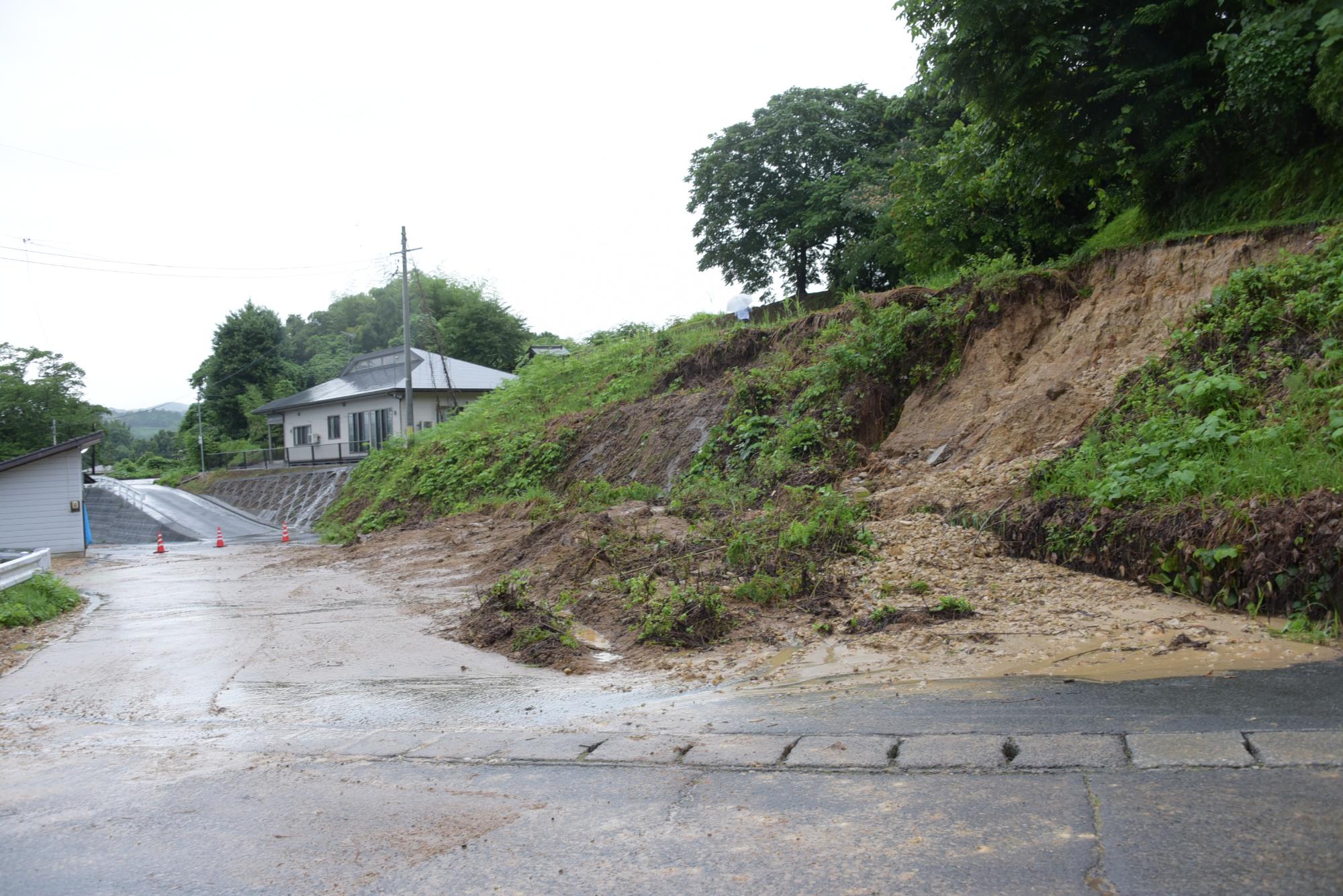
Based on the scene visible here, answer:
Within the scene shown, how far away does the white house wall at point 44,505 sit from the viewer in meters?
25.7

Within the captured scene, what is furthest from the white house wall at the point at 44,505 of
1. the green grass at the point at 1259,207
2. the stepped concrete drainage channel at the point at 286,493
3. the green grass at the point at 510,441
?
the green grass at the point at 1259,207

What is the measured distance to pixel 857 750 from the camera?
16.8ft

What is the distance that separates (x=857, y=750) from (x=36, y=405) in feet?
193

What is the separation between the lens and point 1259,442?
865cm

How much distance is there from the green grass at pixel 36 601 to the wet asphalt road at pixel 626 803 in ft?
18.1

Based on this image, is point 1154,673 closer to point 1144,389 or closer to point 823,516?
point 823,516

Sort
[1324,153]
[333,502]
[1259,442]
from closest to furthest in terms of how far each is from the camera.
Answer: [1259,442]
[1324,153]
[333,502]

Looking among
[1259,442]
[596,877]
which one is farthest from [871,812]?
[1259,442]

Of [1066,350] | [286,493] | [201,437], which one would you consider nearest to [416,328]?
[201,437]

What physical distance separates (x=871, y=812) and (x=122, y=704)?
22.0 feet

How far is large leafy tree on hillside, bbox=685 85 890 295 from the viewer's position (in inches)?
1331

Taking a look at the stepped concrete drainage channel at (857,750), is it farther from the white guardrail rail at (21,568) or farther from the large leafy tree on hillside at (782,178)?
the large leafy tree on hillside at (782,178)

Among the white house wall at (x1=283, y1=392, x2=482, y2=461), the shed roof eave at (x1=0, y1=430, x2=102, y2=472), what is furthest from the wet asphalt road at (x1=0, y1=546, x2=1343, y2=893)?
the white house wall at (x1=283, y1=392, x2=482, y2=461)

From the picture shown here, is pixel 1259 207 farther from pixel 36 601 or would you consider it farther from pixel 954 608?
pixel 36 601
